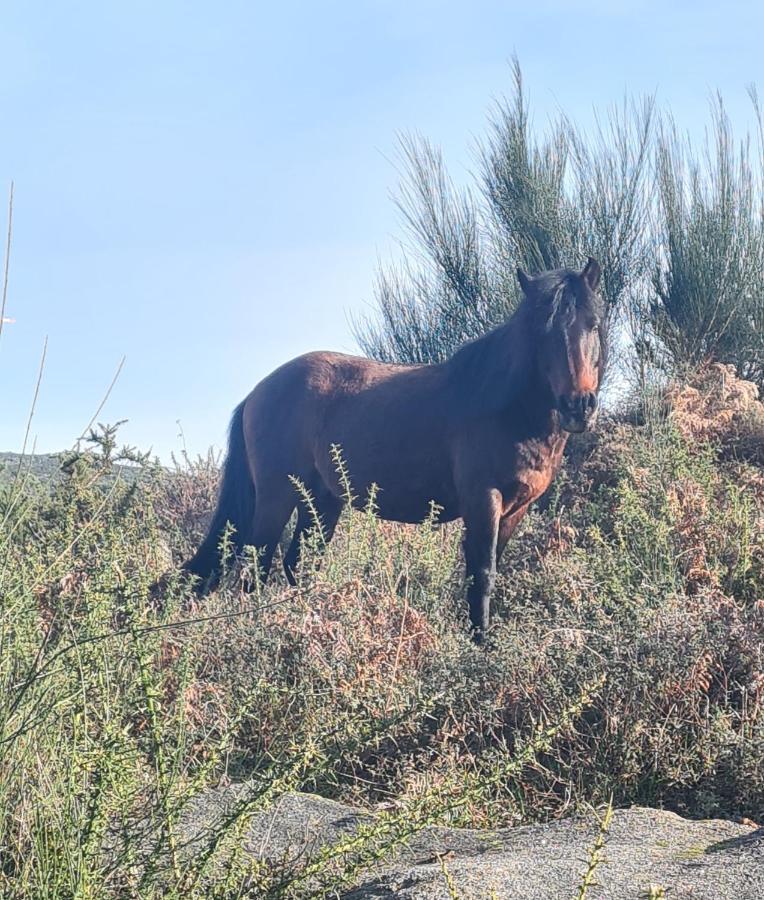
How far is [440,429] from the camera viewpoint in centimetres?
716

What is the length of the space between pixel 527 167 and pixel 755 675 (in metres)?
10.0

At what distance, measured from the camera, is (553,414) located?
259 inches

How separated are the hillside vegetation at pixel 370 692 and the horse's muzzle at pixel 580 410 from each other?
629 millimetres

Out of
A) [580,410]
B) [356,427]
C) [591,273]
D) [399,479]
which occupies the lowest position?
[399,479]

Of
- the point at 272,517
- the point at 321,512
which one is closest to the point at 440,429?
the point at 321,512

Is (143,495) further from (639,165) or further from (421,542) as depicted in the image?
(639,165)

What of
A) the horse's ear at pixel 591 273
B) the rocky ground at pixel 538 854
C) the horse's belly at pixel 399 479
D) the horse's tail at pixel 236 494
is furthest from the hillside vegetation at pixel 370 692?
the horse's ear at pixel 591 273

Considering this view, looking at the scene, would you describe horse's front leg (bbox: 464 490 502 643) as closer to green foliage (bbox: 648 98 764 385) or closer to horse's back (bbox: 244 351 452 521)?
horse's back (bbox: 244 351 452 521)

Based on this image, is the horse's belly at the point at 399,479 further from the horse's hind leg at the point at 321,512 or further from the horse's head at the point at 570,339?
the horse's head at the point at 570,339

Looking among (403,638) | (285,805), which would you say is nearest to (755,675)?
(403,638)

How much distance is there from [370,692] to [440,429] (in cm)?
295

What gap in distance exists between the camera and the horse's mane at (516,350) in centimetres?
648

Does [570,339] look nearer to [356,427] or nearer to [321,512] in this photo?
[356,427]

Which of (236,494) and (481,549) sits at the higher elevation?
(236,494)
